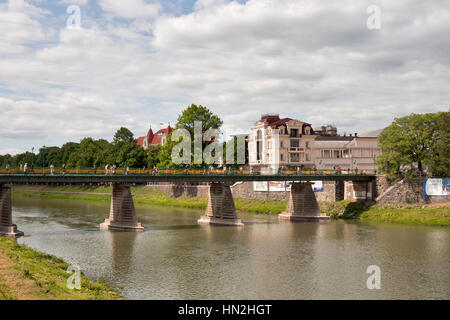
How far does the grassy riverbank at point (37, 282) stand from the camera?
23.8 metres

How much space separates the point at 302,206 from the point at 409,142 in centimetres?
2085

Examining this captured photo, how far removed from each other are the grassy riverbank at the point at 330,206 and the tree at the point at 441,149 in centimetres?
623

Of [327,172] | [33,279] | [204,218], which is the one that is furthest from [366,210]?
[33,279]

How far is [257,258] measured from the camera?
44656 mm

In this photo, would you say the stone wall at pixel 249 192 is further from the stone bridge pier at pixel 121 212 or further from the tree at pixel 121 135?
the tree at pixel 121 135

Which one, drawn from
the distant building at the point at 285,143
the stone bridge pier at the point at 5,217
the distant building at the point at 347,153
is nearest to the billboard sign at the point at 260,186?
the distant building at the point at 285,143

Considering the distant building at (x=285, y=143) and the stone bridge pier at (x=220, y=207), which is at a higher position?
the distant building at (x=285, y=143)

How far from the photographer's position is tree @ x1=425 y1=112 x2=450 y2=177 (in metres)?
74.3

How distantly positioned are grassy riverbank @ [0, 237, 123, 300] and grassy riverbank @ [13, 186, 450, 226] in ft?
181

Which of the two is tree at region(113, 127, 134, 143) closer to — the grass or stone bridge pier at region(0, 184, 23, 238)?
the grass

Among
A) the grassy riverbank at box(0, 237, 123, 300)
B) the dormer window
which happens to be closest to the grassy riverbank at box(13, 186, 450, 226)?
the dormer window

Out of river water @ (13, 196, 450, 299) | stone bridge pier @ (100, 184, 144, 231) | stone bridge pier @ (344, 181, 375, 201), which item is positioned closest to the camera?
river water @ (13, 196, 450, 299)

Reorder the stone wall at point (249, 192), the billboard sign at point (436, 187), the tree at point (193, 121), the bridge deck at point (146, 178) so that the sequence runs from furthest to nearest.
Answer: the tree at point (193, 121), the stone wall at point (249, 192), the billboard sign at point (436, 187), the bridge deck at point (146, 178)

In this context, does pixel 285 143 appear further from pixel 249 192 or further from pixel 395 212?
pixel 395 212
